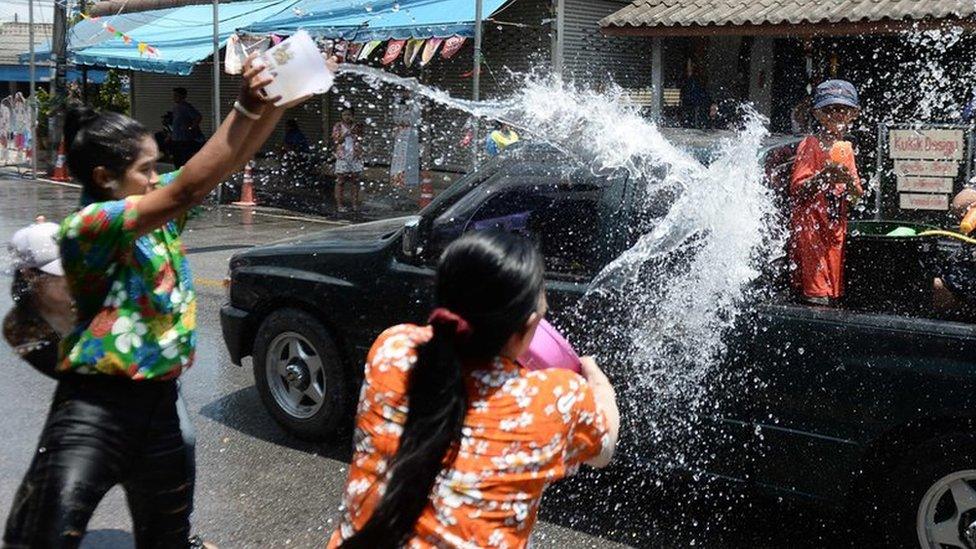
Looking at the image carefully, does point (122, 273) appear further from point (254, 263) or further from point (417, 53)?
point (417, 53)

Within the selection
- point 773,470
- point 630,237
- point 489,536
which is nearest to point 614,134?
point 630,237

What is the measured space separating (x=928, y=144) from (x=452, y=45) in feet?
22.5

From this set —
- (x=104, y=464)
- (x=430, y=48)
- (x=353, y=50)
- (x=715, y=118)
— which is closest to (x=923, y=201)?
(x=715, y=118)

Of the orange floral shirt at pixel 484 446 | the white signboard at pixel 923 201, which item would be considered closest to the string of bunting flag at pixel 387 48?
the white signboard at pixel 923 201

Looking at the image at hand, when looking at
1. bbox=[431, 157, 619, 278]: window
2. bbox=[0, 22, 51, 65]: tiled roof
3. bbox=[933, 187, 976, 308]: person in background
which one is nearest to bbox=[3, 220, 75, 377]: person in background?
bbox=[431, 157, 619, 278]: window

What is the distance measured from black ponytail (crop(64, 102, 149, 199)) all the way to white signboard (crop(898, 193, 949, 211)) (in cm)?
865

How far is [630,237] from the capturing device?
13.8 ft

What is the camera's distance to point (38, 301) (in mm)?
3176

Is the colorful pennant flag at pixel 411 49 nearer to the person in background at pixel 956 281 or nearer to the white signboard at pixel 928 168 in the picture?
the white signboard at pixel 928 168

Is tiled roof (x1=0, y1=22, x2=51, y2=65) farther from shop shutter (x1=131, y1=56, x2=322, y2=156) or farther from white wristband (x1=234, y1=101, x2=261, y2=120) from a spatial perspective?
→ white wristband (x1=234, y1=101, x2=261, y2=120)

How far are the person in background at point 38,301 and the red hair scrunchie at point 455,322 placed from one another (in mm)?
1680

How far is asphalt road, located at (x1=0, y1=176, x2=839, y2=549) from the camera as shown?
4320 mm

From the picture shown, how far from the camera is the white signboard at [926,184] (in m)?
9.84

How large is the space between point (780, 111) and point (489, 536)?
13.3m
